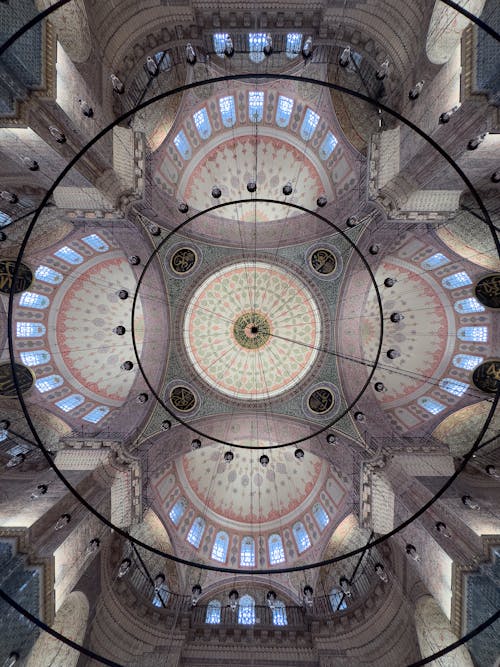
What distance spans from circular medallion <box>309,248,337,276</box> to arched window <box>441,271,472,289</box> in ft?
14.9

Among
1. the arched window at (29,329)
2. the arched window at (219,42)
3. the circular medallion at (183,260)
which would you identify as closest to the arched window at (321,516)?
the circular medallion at (183,260)

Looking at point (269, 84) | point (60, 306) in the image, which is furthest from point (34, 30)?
point (60, 306)

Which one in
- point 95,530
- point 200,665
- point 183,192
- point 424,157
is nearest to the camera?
point 424,157

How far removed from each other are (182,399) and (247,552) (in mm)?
8123

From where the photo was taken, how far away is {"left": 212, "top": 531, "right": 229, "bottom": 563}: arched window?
17.0 metres

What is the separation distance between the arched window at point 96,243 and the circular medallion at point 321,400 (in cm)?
1070

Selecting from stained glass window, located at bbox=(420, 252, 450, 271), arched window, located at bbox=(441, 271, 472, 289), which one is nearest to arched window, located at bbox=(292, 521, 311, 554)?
arched window, located at bbox=(441, 271, 472, 289)

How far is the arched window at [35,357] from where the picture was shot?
15266mm

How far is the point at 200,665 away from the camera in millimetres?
12773

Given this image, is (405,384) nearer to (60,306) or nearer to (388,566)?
(388,566)

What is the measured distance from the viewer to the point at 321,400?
15711 mm

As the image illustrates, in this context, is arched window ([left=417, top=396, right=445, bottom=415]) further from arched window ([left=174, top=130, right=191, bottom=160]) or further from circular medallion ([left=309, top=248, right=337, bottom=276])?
arched window ([left=174, top=130, right=191, bottom=160])

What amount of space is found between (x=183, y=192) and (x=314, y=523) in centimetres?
1586

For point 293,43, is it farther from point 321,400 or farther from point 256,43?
point 321,400
